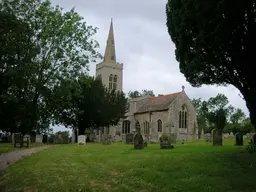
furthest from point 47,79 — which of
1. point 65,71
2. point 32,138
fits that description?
point 32,138

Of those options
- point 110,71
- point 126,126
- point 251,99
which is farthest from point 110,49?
point 251,99

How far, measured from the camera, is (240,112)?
225 ft

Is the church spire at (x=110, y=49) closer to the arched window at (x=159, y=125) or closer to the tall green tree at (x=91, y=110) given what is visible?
the tall green tree at (x=91, y=110)

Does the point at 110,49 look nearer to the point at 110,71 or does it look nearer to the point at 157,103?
the point at 110,71

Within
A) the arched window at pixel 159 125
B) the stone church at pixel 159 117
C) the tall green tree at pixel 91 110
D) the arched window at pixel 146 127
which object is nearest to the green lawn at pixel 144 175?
the tall green tree at pixel 91 110

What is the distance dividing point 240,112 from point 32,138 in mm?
51655

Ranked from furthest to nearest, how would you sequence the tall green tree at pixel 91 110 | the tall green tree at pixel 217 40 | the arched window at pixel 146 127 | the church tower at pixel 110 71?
1. the church tower at pixel 110 71
2. the arched window at pixel 146 127
3. the tall green tree at pixel 91 110
4. the tall green tree at pixel 217 40

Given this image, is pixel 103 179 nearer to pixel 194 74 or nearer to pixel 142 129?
pixel 194 74

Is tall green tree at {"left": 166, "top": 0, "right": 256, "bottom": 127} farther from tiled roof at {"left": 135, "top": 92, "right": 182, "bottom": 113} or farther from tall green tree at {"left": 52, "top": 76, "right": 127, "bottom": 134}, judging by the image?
tiled roof at {"left": 135, "top": 92, "right": 182, "bottom": 113}

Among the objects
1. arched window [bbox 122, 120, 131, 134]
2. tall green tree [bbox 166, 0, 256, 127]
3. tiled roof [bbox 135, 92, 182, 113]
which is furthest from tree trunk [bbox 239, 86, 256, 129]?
arched window [bbox 122, 120, 131, 134]

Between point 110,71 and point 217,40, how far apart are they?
50.4 meters

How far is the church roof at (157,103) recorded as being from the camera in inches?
1891

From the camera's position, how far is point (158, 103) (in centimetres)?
5109

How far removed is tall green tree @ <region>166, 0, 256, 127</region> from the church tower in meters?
45.8
